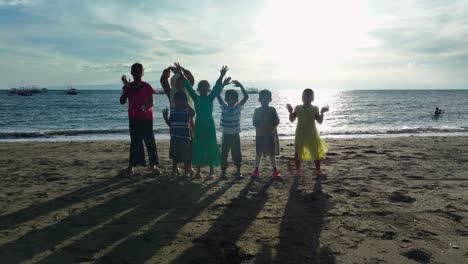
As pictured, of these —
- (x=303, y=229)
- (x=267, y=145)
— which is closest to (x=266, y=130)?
(x=267, y=145)

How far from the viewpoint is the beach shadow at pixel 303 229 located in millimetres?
3729

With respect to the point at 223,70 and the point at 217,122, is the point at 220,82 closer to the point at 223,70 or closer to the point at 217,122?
the point at 223,70

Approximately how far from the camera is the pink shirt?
7.20 m

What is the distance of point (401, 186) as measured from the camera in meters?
6.65

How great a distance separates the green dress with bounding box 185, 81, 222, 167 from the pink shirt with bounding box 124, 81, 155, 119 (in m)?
0.80

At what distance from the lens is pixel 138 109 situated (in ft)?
23.8

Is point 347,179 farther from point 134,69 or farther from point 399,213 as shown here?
point 134,69

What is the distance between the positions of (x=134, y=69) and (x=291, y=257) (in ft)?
15.8

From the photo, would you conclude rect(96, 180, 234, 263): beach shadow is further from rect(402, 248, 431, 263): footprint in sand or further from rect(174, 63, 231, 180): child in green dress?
rect(402, 248, 431, 263): footprint in sand

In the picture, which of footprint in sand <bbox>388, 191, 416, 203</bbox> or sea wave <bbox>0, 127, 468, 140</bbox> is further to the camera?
sea wave <bbox>0, 127, 468, 140</bbox>

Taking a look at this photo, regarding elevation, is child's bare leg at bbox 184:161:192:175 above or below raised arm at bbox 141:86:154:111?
below

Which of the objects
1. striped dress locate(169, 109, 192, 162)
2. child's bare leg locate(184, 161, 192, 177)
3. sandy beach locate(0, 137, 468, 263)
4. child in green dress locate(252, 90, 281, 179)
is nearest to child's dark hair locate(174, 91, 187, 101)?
striped dress locate(169, 109, 192, 162)

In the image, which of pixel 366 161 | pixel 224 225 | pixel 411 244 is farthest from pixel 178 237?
pixel 366 161

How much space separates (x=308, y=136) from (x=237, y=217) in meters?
3.27
